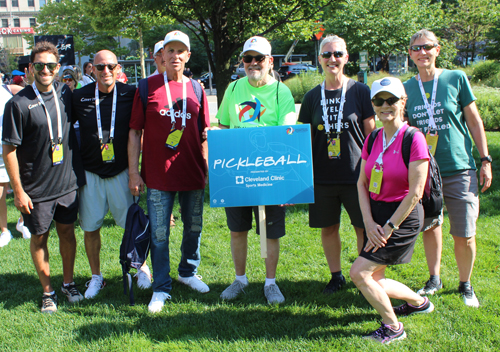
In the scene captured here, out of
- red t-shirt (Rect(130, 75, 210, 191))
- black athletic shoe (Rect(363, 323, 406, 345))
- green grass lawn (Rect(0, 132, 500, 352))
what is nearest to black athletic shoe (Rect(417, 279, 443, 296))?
green grass lawn (Rect(0, 132, 500, 352))

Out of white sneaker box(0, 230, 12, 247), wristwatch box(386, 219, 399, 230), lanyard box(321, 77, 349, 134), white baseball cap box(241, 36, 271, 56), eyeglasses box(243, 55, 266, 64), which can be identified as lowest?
white sneaker box(0, 230, 12, 247)

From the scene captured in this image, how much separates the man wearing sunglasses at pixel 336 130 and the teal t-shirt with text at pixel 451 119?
1.99 feet

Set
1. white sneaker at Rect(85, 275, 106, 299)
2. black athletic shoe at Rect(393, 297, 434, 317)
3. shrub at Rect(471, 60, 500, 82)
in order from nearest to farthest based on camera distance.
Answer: black athletic shoe at Rect(393, 297, 434, 317) < white sneaker at Rect(85, 275, 106, 299) < shrub at Rect(471, 60, 500, 82)

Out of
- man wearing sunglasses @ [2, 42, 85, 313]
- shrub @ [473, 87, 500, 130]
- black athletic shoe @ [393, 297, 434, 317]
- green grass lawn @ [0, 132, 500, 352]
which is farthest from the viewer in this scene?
shrub @ [473, 87, 500, 130]

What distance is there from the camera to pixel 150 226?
4.17 metres

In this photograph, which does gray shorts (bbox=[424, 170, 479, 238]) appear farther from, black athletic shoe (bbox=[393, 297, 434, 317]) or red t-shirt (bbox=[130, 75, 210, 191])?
red t-shirt (bbox=[130, 75, 210, 191])

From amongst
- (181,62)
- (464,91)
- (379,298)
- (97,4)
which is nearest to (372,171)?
(379,298)

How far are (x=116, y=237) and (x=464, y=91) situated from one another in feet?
15.5

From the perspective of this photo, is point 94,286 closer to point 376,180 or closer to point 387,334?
point 387,334

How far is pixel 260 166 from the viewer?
12.4 feet

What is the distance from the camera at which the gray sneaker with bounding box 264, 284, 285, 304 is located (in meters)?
4.04

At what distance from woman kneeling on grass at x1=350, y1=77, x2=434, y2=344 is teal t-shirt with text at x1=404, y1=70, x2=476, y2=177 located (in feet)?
2.76

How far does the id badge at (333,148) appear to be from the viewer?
3912mm

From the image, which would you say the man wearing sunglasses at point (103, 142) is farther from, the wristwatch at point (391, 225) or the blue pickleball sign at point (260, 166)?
the wristwatch at point (391, 225)
